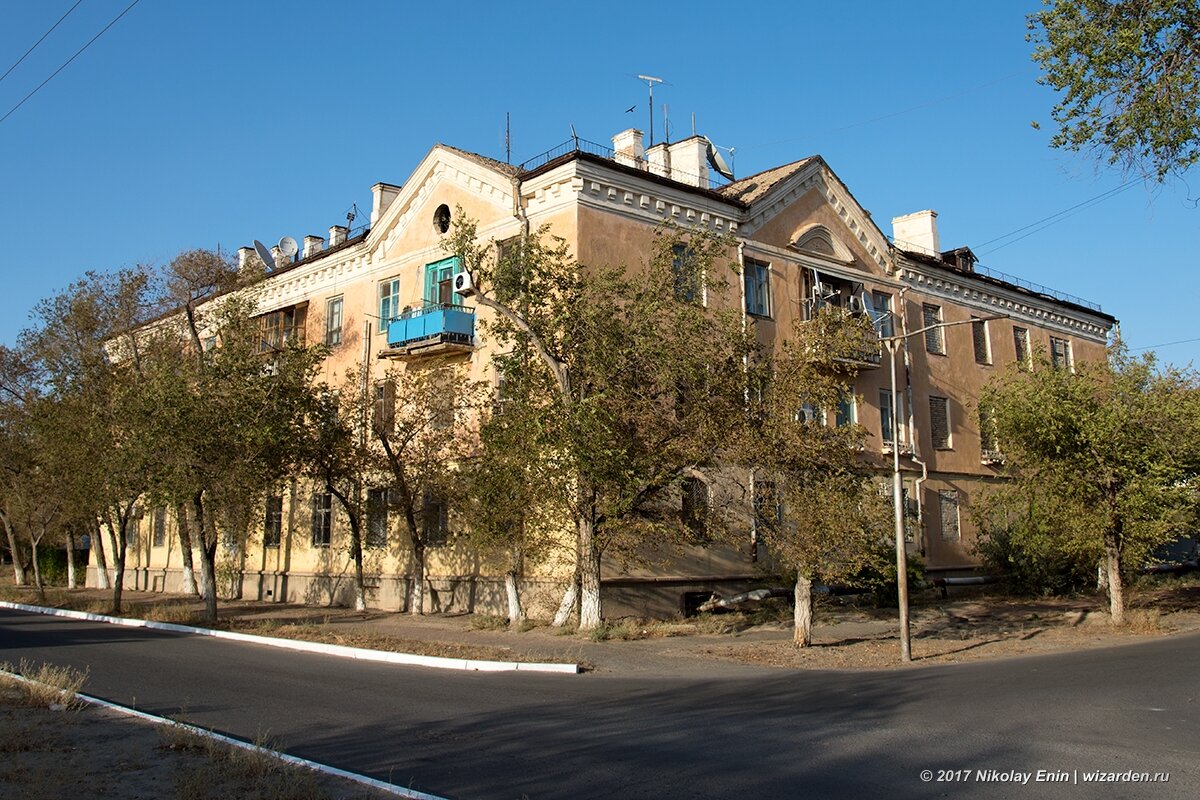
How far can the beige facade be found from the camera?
931 inches

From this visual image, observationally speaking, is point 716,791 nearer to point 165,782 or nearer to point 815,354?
point 165,782

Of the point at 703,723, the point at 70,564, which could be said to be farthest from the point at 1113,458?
the point at 70,564

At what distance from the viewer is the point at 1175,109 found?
34.2ft

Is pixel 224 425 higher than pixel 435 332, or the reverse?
pixel 435 332

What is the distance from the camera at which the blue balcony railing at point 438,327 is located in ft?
80.8

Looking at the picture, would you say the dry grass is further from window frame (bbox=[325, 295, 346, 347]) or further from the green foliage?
window frame (bbox=[325, 295, 346, 347])

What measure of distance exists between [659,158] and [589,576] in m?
14.7

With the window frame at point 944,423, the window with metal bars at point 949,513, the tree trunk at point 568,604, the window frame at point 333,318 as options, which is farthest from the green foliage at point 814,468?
the window frame at point 333,318

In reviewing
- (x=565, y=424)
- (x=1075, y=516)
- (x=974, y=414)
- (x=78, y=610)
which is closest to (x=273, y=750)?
(x=565, y=424)

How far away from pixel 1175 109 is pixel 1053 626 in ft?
49.1

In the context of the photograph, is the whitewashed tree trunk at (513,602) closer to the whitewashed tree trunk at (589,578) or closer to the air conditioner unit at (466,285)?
the whitewashed tree trunk at (589,578)

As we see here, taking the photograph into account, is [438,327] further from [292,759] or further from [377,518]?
[292,759]

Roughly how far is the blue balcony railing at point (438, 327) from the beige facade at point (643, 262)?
0.15 metres

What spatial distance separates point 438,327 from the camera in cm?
2458
